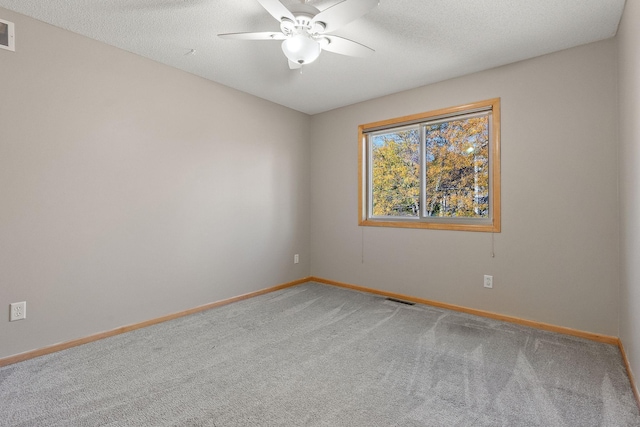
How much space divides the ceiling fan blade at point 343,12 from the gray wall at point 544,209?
1.83 metres

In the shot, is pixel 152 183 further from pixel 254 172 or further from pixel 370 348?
pixel 370 348

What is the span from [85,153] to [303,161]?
2.54 metres

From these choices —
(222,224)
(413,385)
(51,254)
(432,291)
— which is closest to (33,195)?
(51,254)

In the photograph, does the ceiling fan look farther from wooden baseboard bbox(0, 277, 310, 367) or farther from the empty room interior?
wooden baseboard bbox(0, 277, 310, 367)

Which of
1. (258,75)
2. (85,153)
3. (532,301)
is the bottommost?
(532,301)

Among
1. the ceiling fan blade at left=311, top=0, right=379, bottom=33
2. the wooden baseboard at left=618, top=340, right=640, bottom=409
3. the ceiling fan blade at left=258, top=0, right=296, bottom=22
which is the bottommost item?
the wooden baseboard at left=618, top=340, right=640, bottom=409

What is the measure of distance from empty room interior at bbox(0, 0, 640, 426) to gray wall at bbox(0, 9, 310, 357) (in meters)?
0.01

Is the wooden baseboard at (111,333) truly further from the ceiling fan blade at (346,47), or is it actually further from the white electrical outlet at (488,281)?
the ceiling fan blade at (346,47)

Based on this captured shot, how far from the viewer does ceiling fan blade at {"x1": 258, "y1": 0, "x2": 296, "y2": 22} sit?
1.70m

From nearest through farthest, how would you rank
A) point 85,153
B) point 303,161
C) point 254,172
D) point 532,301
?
point 85,153, point 532,301, point 254,172, point 303,161

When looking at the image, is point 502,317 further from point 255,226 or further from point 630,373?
point 255,226

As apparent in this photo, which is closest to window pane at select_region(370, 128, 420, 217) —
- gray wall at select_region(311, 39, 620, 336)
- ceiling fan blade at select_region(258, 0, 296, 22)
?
gray wall at select_region(311, 39, 620, 336)

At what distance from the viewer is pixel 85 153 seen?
2424 millimetres

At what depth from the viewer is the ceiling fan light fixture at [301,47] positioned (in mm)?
1918
